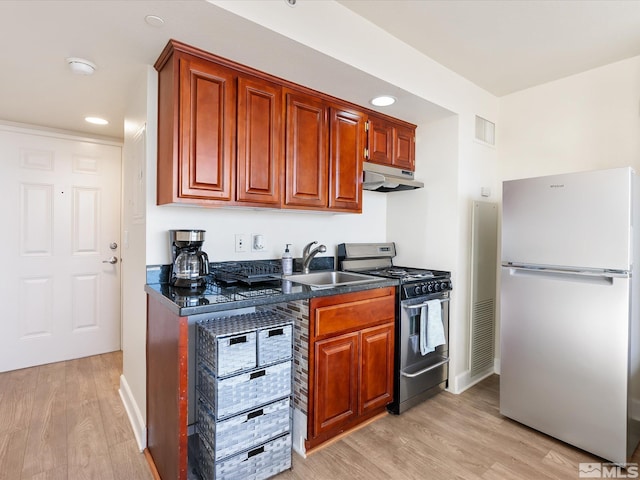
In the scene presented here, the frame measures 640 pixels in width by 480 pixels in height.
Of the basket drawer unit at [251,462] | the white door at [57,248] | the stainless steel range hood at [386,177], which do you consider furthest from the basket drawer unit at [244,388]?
the white door at [57,248]

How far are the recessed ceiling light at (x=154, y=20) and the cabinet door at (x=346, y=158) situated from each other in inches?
45.8

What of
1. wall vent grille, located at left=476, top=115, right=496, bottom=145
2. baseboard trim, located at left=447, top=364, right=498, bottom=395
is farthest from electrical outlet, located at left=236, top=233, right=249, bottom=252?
wall vent grille, located at left=476, top=115, right=496, bottom=145

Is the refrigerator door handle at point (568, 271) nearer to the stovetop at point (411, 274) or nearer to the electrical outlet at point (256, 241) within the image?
the stovetop at point (411, 274)

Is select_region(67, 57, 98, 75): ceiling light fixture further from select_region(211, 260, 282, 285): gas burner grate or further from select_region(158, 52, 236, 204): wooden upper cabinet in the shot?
select_region(211, 260, 282, 285): gas burner grate

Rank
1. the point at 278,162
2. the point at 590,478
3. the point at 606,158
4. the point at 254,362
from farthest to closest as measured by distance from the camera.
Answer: the point at 606,158 < the point at 278,162 < the point at 590,478 < the point at 254,362

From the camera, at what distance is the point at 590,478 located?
1771 millimetres

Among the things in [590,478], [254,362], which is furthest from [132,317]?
[590,478]

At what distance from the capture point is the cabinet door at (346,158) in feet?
7.89

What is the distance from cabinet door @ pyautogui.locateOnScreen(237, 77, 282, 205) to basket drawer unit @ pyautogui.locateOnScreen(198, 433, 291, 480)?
4.31 feet

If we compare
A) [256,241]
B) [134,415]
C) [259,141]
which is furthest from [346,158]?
[134,415]

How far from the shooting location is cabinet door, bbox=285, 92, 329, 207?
218 centimetres

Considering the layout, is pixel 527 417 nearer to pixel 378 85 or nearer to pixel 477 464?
pixel 477 464

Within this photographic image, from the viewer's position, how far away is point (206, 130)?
1840mm

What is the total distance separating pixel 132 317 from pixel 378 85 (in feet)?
7.39
